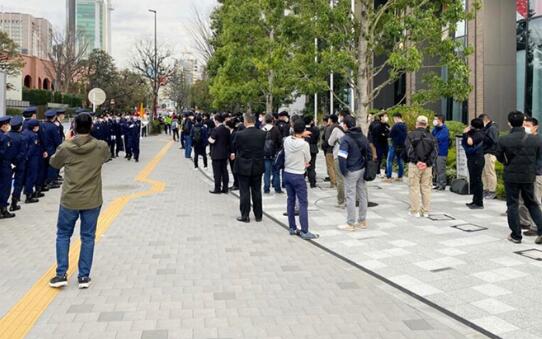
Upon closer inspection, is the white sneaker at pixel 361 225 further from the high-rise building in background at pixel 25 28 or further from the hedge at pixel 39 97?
the high-rise building in background at pixel 25 28

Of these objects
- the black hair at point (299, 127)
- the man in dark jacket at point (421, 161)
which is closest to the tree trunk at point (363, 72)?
the man in dark jacket at point (421, 161)

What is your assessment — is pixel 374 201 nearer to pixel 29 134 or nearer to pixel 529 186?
pixel 529 186

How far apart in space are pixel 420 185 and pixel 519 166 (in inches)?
101

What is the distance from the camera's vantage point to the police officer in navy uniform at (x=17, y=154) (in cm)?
1064

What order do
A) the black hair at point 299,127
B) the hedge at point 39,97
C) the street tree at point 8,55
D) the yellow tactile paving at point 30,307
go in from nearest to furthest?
the yellow tactile paving at point 30,307
the black hair at point 299,127
the street tree at point 8,55
the hedge at point 39,97

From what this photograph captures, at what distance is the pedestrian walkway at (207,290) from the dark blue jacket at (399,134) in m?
6.38

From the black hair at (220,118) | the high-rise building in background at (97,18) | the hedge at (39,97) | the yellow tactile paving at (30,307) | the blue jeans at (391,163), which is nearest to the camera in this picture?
the yellow tactile paving at (30,307)

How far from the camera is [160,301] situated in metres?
5.68

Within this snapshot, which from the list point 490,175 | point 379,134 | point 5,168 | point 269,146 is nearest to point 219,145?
point 269,146

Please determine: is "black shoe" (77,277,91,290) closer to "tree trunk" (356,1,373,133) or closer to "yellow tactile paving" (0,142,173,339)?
"yellow tactile paving" (0,142,173,339)

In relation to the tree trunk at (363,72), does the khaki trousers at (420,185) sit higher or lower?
lower

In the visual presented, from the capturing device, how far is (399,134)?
586 inches

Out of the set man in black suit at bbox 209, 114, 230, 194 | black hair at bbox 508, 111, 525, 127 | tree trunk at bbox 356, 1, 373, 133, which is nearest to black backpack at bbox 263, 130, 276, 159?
man in black suit at bbox 209, 114, 230, 194

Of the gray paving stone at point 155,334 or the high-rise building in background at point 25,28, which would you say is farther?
the high-rise building in background at point 25,28
